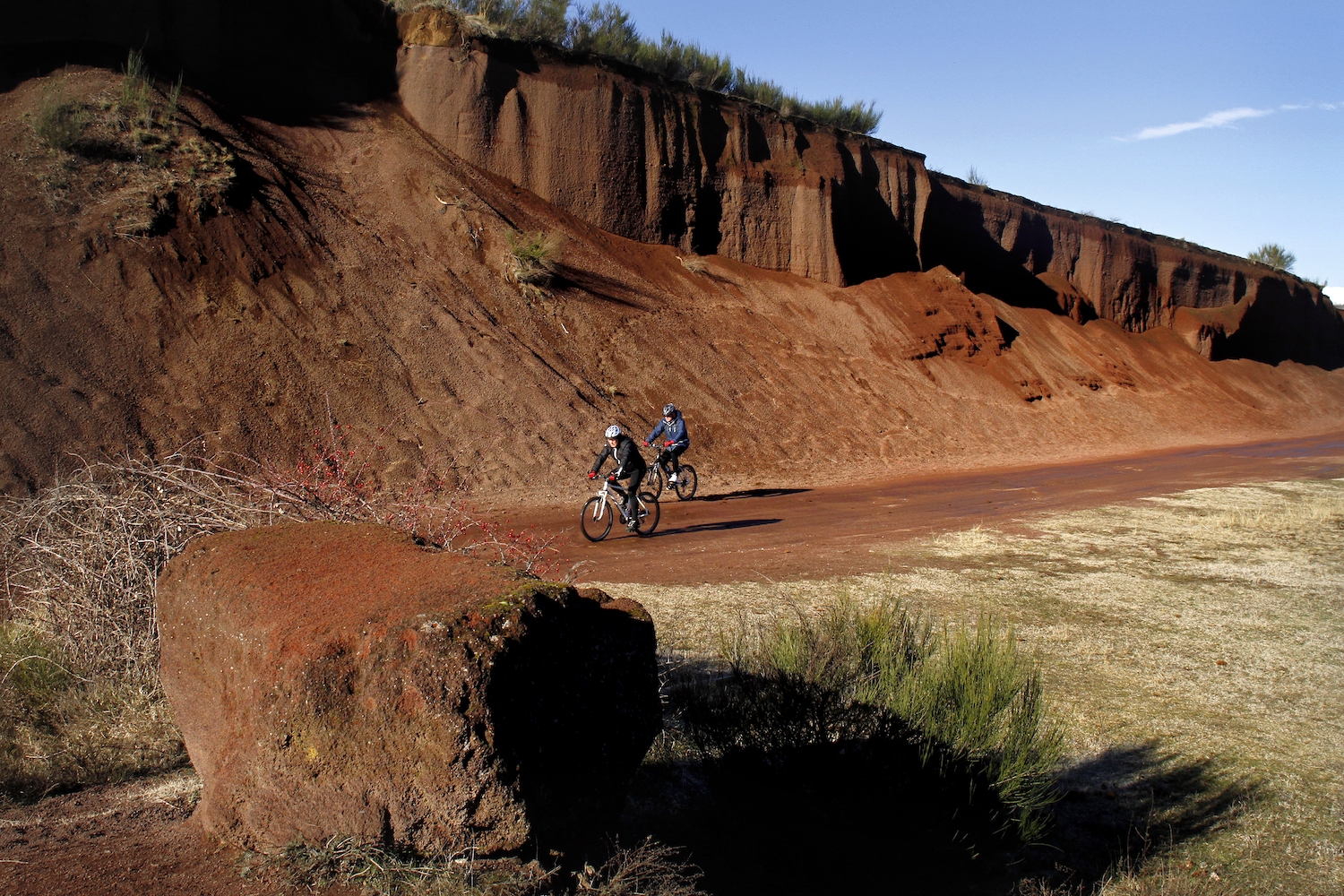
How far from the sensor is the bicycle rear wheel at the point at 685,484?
17016mm

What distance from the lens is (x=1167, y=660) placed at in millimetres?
7836

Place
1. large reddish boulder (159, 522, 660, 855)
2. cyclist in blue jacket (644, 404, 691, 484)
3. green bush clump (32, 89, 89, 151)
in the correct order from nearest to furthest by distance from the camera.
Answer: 1. large reddish boulder (159, 522, 660, 855)
2. cyclist in blue jacket (644, 404, 691, 484)
3. green bush clump (32, 89, 89, 151)

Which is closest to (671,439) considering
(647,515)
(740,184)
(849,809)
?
(647,515)

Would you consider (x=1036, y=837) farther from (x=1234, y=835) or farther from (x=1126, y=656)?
(x=1126, y=656)

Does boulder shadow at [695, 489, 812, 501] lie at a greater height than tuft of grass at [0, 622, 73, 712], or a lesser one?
lesser

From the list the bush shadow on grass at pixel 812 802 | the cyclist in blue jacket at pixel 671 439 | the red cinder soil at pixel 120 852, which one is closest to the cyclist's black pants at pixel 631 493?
the cyclist in blue jacket at pixel 671 439

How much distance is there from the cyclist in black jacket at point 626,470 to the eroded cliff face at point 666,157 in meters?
15.6

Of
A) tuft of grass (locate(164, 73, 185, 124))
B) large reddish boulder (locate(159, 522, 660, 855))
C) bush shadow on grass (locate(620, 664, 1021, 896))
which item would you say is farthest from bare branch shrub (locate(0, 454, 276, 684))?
tuft of grass (locate(164, 73, 185, 124))

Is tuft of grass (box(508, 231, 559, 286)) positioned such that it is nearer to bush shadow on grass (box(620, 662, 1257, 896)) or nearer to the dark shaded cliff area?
the dark shaded cliff area

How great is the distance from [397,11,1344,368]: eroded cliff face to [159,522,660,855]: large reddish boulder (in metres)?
24.1

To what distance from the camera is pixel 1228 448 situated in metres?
33.1

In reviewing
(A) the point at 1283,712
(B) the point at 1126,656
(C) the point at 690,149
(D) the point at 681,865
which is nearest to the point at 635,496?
(B) the point at 1126,656

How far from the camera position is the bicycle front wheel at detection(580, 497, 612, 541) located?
13148mm

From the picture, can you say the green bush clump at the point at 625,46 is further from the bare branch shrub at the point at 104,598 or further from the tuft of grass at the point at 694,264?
the bare branch shrub at the point at 104,598
